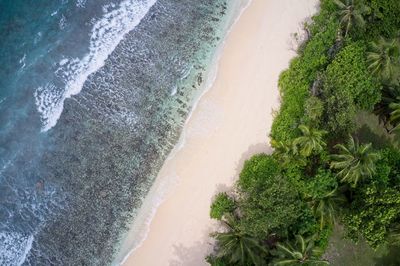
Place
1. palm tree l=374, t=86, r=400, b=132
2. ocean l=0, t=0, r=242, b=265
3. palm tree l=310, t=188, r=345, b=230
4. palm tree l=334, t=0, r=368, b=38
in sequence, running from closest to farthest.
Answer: palm tree l=310, t=188, r=345, b=230 < palm tree l=374, t=86, r=400, b=132 < palm tree l=334, t=0, r=368, b=38 < ocean l=0, t=0, r=242, b=265

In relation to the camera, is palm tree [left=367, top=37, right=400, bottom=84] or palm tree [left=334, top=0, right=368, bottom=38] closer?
palm tree [left=367, top=37, right=400, bottom=84]

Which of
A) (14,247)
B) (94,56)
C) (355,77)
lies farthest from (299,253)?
(94,56)

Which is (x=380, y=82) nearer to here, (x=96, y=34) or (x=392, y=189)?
(x=392, y=189)

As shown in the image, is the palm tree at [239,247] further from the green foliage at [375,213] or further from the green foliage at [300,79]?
the green foliage at [300,79]

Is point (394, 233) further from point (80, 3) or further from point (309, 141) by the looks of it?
point (80, 3)

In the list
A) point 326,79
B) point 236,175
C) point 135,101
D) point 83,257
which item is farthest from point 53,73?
point 326,79

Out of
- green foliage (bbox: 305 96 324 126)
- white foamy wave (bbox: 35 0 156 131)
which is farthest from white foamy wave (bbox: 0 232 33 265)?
green foliage (bbox: 305 96 324 126)

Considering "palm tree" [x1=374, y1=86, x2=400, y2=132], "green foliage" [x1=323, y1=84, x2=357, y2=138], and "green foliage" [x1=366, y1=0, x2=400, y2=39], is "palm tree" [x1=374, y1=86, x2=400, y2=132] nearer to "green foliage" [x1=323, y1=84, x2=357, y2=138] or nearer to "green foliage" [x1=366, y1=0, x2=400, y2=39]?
"green foliage" [x1=323, y1=84, x2=357, y2=138]
